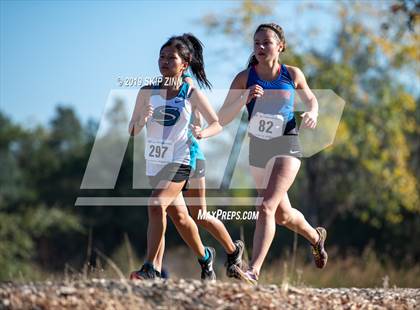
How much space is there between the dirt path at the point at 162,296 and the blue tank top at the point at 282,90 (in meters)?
1.48

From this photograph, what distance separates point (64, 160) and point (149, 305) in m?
38.9

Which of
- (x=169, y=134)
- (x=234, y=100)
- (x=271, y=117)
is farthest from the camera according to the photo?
(x=234, y=100)

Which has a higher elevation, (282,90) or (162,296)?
(282,90)

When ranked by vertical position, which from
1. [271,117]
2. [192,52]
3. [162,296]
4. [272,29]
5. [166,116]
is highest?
[272,29]

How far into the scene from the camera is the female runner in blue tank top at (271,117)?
252 inches

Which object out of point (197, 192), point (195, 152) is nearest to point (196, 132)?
point (195, 152)

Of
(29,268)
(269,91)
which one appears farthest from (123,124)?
(269,91)

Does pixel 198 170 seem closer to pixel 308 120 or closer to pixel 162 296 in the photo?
pixel 308 120

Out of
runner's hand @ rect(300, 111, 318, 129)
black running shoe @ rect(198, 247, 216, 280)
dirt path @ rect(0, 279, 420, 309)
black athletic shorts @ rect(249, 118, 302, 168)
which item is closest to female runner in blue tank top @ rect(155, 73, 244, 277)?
black running shoe @ rect(198, 247, 216, 280)

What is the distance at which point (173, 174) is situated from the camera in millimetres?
6230

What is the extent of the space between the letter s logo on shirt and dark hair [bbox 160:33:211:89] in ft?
1.66

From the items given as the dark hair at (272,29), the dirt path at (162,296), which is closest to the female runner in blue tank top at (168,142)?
the dark hair at (272,29)

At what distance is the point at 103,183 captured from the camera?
4150 centimetres

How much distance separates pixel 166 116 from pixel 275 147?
2.86ft
